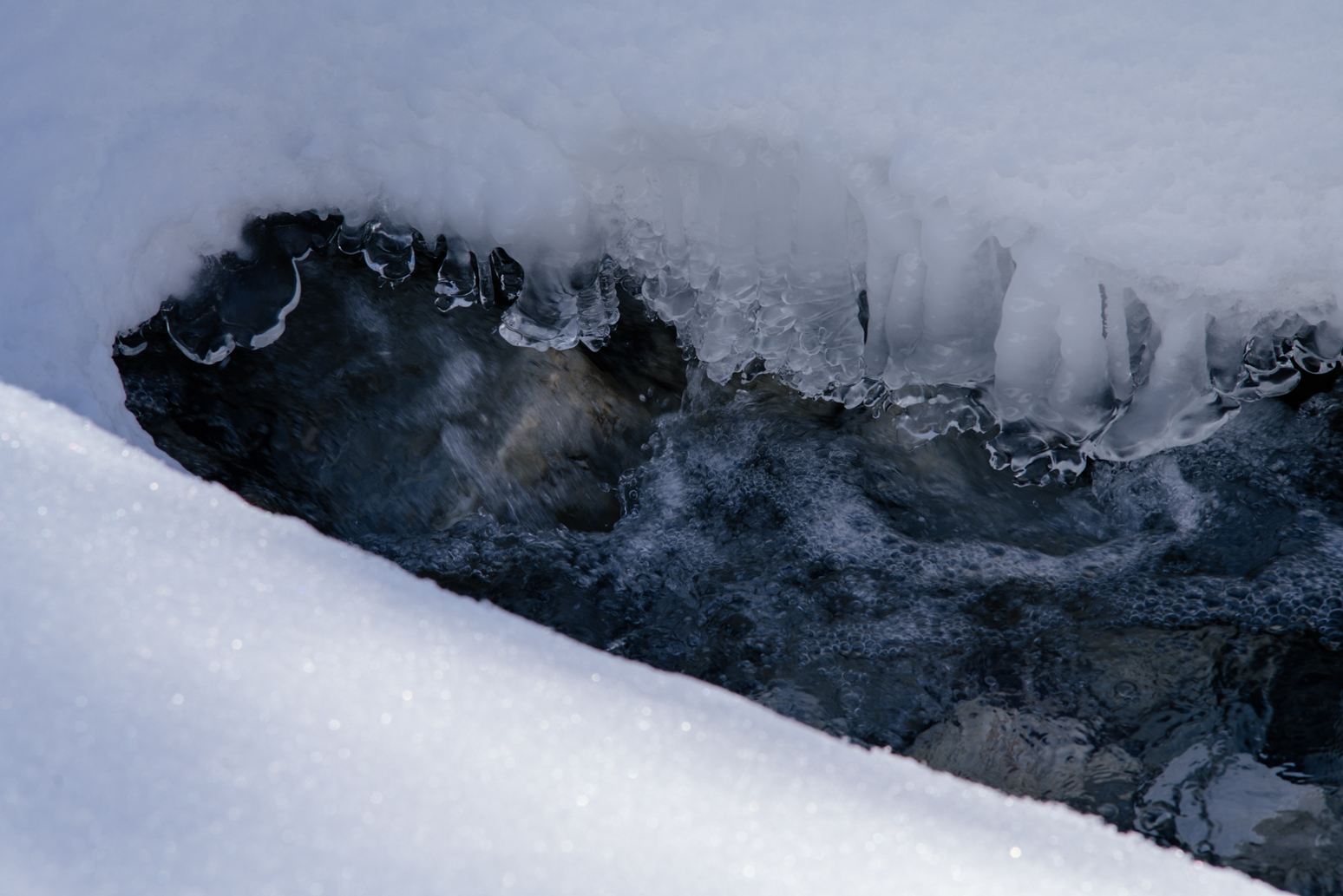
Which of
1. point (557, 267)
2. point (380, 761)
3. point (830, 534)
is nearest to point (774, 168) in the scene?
point (557, 267)

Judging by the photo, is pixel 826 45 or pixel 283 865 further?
pixel 826 45

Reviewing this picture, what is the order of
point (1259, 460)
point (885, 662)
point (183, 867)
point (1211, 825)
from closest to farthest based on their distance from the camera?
point (183, 867)
point (1211, 825)
point (885, 662)
point (1259, 460)

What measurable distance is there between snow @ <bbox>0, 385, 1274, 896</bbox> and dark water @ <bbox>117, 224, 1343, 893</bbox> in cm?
77

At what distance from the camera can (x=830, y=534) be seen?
1.97m

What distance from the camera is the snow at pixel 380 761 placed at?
29.3 inches

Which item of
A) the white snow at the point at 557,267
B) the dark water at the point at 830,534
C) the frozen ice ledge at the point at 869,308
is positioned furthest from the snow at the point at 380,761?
the frozen ice ledge at the point at 869,308

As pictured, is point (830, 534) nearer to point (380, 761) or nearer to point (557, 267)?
point (557, 267)

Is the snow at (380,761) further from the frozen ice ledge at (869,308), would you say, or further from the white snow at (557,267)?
the frozen ice ledge at (869,308)

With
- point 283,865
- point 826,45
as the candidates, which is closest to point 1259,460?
point 826,45

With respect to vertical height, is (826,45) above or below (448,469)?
above

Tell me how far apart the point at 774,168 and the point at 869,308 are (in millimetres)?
344

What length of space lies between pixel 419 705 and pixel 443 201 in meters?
1.23

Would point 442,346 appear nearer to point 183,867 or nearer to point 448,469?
point 448,469

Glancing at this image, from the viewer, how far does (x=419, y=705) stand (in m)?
0.87
